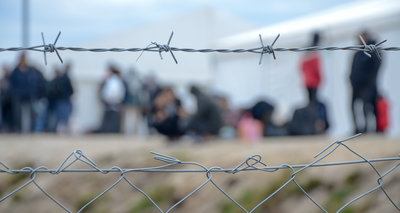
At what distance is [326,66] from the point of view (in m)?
11.7

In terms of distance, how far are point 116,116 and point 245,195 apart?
634 cm

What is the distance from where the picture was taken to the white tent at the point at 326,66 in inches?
414

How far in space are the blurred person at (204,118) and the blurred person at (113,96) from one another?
234 cm

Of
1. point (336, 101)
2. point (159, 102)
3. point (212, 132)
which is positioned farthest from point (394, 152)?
point (336, 101)

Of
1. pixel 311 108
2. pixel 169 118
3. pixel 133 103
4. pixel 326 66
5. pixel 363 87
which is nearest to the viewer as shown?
pixel 363 87

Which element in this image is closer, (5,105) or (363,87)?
(363,87)

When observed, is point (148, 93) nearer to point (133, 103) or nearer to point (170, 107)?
point (133, 103)

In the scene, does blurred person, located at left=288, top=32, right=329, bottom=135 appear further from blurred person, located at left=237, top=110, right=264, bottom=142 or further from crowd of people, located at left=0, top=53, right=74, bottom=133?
crowd of people, located at left=0, top=53, right=74, bottom=133

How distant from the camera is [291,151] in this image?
7.13 meters

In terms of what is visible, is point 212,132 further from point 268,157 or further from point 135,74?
point 135,74

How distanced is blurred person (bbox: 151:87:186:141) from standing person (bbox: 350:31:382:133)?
2754 millimetres

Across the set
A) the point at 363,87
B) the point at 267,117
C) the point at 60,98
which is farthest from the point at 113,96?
the point at 363,87

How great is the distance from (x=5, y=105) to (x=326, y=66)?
6.16m

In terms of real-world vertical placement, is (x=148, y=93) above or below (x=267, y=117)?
below
